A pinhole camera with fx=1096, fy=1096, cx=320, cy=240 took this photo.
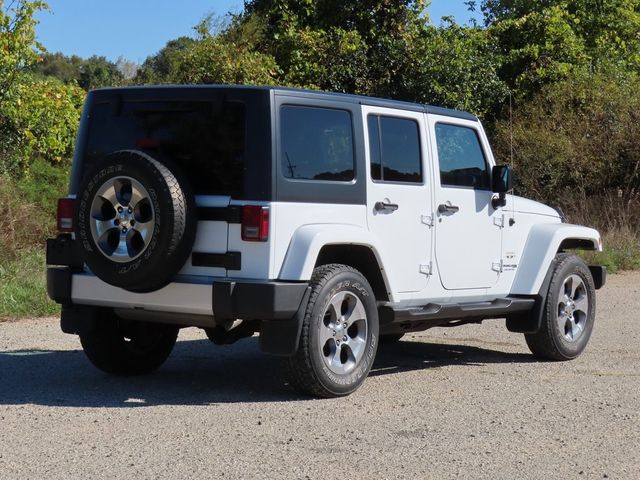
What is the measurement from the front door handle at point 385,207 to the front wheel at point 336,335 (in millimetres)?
498

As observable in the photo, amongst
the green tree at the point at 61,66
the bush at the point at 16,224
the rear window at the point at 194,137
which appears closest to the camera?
the rear window at the point at 194,137

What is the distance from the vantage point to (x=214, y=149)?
6.86m

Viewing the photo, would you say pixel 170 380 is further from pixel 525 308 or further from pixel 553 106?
pixel 553 106

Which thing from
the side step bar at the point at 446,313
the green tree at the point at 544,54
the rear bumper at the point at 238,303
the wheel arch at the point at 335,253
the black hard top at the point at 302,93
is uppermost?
the green tree at the point at 544,54

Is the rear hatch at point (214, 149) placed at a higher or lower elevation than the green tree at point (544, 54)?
lower

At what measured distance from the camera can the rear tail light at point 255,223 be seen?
21.6 feet

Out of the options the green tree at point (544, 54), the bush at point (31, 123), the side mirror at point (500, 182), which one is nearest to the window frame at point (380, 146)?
the side mirror at point (500, 182)

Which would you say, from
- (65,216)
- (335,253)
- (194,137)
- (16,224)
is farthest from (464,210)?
(16,224)

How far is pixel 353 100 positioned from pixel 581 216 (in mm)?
13451

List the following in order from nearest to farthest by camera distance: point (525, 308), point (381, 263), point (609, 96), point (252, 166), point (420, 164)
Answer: point (252, 166) → point (381, 263) → point (420, 164) → point (525, 308) → point (609, 96)

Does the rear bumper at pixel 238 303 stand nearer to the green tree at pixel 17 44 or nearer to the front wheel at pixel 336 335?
the front wheel at pixel 336 335

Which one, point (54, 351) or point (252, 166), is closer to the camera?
point (252, 166)

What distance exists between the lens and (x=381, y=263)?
7.34 metres

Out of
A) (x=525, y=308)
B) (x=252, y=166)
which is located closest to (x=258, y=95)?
(x=252, y=166)
